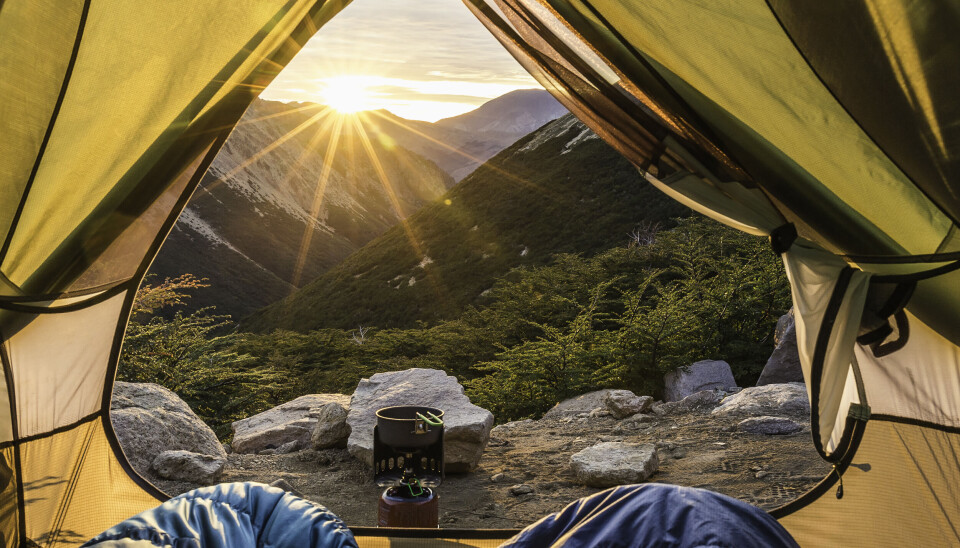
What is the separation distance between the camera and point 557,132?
28.9 m

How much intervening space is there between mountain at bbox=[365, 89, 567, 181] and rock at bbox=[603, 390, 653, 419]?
77791mm

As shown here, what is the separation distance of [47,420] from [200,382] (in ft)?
20.6

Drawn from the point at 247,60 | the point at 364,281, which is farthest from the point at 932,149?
the point at 364,281

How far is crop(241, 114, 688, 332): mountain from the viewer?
1938 cm

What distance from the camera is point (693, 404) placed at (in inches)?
232

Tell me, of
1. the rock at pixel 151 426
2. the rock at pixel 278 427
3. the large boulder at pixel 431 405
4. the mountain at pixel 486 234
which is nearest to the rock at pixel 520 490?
the large boulder at pixel 431 405

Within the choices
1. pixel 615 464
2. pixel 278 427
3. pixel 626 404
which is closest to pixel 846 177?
pixel 615 464

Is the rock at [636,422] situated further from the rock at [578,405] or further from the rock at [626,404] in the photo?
the rock at [578,405]

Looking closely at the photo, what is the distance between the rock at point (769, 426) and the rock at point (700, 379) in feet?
4.32

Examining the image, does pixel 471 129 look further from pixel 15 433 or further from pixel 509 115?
pixel 15 433

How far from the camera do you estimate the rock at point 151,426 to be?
172 inches

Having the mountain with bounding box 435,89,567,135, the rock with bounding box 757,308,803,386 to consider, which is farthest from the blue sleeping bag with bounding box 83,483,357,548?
the mountain with bounding box 435,89,567,135

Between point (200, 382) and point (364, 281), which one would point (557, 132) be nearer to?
point (364, 281)

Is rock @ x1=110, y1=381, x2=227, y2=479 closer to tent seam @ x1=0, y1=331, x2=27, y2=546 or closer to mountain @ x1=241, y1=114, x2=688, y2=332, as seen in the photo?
tent seam @ x1=0, y1=331, x2=27, y2=546
